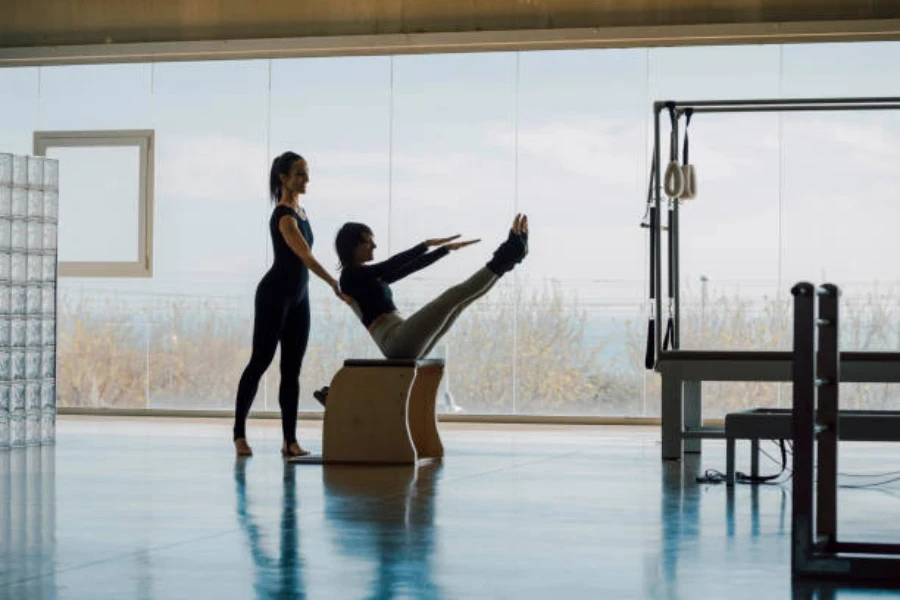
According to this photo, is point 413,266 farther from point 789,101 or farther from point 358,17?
point 358,17

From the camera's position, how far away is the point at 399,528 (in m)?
3.13

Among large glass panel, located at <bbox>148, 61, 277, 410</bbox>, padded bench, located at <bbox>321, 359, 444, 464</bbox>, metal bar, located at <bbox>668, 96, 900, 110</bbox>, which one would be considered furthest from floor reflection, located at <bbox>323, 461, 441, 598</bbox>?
large glass panel, located at <bbox>148, 61, 277, 410</bbox>

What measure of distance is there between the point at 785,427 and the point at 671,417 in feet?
3.92

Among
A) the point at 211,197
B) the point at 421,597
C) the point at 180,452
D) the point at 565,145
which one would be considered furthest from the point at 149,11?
the point at 421,597

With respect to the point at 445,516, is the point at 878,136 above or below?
above

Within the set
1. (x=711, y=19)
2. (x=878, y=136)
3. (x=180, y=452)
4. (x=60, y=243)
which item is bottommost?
(x=180, y=452)

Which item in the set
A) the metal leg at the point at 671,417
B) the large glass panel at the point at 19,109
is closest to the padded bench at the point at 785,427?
the metal leg at the point at 671,417

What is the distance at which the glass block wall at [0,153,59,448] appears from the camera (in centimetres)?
579

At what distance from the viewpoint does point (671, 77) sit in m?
8.11

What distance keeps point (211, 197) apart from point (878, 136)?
3649 mm

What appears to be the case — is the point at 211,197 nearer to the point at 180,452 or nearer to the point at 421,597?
the point at 180,452

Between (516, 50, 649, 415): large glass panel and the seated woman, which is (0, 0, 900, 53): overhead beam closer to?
(516, 50, 649, 415): large glass panel

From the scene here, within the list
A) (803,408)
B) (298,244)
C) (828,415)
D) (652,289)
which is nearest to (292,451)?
(298,244)

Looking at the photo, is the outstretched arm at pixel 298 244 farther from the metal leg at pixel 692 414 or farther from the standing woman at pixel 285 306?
the metal leg at pixel 692 414
